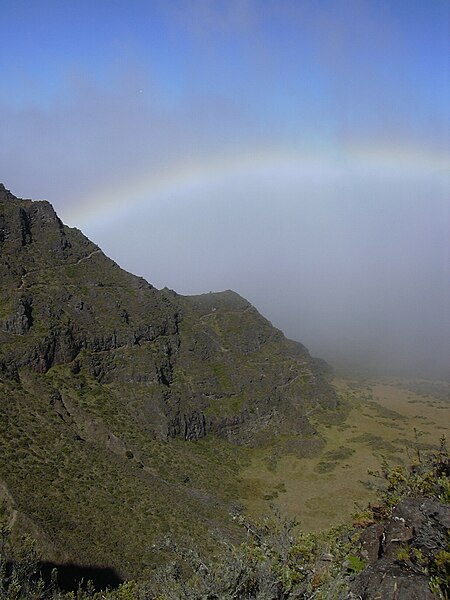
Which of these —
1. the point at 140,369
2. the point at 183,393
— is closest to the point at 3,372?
the point at 140,369

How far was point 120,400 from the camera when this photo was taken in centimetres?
6525

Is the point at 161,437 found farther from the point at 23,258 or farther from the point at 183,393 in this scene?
the point at 23,258

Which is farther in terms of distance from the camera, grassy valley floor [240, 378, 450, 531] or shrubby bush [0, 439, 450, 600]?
grassy valley floor [240, 378, 450, 531]

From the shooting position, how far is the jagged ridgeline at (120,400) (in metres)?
39.8

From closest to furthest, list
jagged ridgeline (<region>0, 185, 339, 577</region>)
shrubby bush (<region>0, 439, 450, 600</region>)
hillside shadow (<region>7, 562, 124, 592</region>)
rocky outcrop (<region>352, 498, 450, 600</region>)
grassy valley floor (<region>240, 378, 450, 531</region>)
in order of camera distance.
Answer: shrubby bush (<region>0, 439, 450, 600</region>)
rocky outcrop (<region>352, 498, 450, 600</region>)
hillside shadow (<region>7, 562, 124, 592</region>)
jagged ridgeline (<region>0, 185, 339, 577</region>)
grassy valley floor (<region>240, 378, 450, 531</region>)

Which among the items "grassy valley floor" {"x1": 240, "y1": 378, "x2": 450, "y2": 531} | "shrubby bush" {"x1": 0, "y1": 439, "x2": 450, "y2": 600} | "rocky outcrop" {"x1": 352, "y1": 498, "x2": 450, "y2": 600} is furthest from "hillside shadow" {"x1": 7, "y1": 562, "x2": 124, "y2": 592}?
"rocky outcrop" {"x1": 352, "y1": 498, "x2": 450, "y2": 600}

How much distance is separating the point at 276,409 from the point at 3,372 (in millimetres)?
47036

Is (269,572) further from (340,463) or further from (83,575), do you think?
(340,463)

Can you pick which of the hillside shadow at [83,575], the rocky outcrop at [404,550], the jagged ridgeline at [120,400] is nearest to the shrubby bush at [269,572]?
the rocky outcrop at [404,550]

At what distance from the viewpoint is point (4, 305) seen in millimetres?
62250

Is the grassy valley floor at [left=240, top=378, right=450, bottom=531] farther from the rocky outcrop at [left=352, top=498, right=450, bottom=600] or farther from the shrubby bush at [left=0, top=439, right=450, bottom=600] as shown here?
the shrubby bush at [left=0, top=439, right=450, bottom=600]

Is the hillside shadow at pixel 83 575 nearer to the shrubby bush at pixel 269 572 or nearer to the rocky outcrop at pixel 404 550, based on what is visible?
the shrubby bush at pixel 269 572

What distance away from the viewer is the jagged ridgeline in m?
39.8

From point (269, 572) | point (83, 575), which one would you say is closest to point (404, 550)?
point (269, 572)
